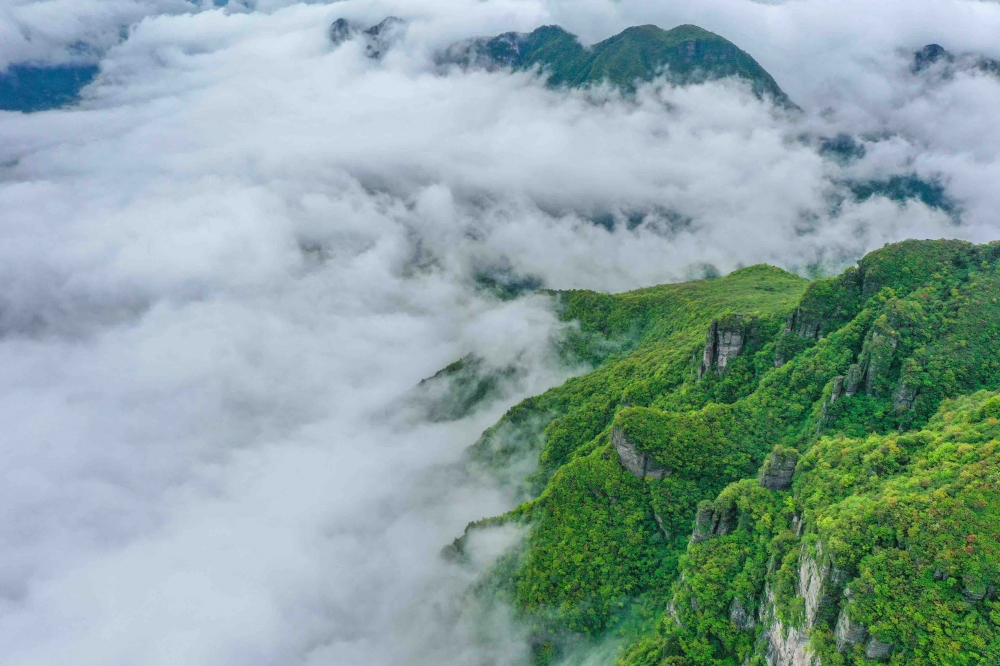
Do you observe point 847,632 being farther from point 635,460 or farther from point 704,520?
point 635,460

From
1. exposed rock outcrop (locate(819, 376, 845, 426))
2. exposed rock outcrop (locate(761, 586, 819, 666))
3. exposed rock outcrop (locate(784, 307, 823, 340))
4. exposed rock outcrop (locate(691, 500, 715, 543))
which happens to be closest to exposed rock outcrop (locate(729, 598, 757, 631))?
exposed rock outcrop (locate(761, 586, 819, 666))

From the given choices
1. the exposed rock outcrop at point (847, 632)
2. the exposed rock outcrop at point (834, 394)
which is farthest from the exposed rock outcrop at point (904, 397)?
the exposed rock outcrop at point (847, 632)

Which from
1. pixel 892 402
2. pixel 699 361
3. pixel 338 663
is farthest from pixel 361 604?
pixel 892 402

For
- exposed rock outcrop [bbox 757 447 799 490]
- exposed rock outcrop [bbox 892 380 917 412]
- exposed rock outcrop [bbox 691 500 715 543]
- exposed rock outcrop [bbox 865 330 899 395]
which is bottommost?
exposed rock outcrop [bbox 691 500 715 543]

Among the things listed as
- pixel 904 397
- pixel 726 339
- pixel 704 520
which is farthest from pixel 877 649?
pixel 726 339

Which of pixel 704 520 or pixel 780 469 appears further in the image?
pixel 704 520

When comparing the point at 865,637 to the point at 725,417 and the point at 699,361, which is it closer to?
the point at 725,417

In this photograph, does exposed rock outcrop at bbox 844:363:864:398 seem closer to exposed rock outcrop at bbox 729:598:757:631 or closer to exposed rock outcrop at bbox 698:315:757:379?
exposed rock outcrop at bbox 698:315:757:379

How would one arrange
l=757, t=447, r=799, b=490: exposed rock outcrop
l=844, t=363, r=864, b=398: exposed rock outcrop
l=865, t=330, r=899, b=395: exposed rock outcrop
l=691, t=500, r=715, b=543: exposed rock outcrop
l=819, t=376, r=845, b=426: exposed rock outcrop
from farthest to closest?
l=819, t=376, r=845, b=426: exposed rock outcrop < l=844, t=363, r=864, b=398: exposed rock outcrop < l=865, t=330, r=899, b=395: exposed rock outcrop < l=691, t=500, r=715, b=543: exposed rock outcrop < l=757, t=447, r=799, b=490: exposed rock outcrop
